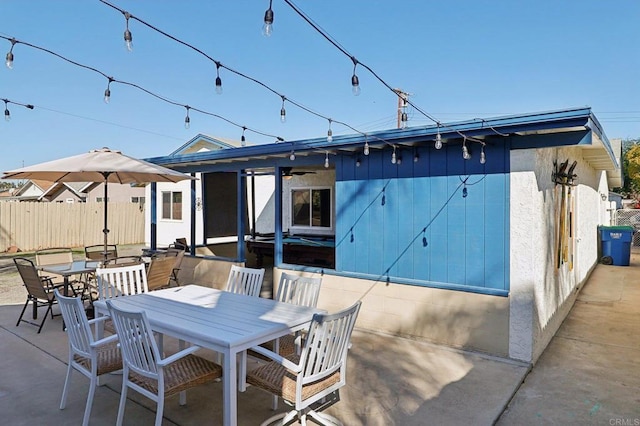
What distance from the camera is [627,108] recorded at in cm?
3341

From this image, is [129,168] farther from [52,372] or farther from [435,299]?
[435,299]

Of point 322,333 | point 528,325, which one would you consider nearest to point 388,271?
point 528,325

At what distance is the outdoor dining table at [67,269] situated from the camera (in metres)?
5.81

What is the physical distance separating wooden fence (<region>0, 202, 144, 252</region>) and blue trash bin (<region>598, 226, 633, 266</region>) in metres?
17.8

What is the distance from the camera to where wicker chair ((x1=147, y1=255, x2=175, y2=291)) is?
5.89m

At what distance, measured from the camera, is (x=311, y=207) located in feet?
33.7

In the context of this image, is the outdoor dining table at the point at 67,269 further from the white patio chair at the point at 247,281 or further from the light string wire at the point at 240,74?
the light string wire at the point at 240,74

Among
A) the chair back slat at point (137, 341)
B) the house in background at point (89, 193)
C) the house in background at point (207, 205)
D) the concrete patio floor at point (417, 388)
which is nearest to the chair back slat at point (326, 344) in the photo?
the concrete patio floor at point (417, 388)

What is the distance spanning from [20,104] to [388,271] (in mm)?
4706

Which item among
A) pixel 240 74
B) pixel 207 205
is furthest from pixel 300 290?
pixel 207 205

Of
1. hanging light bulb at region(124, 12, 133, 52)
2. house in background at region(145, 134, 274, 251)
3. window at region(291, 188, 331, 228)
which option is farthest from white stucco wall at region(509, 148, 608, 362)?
window at region(291, 188, 331, 228)

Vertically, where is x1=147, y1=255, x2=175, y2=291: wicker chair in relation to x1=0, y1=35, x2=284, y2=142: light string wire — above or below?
below

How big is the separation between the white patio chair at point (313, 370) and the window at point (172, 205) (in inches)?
487

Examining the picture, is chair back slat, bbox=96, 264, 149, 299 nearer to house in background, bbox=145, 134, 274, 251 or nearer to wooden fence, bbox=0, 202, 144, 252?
house in background, bbox=145, 134, 274, 251
